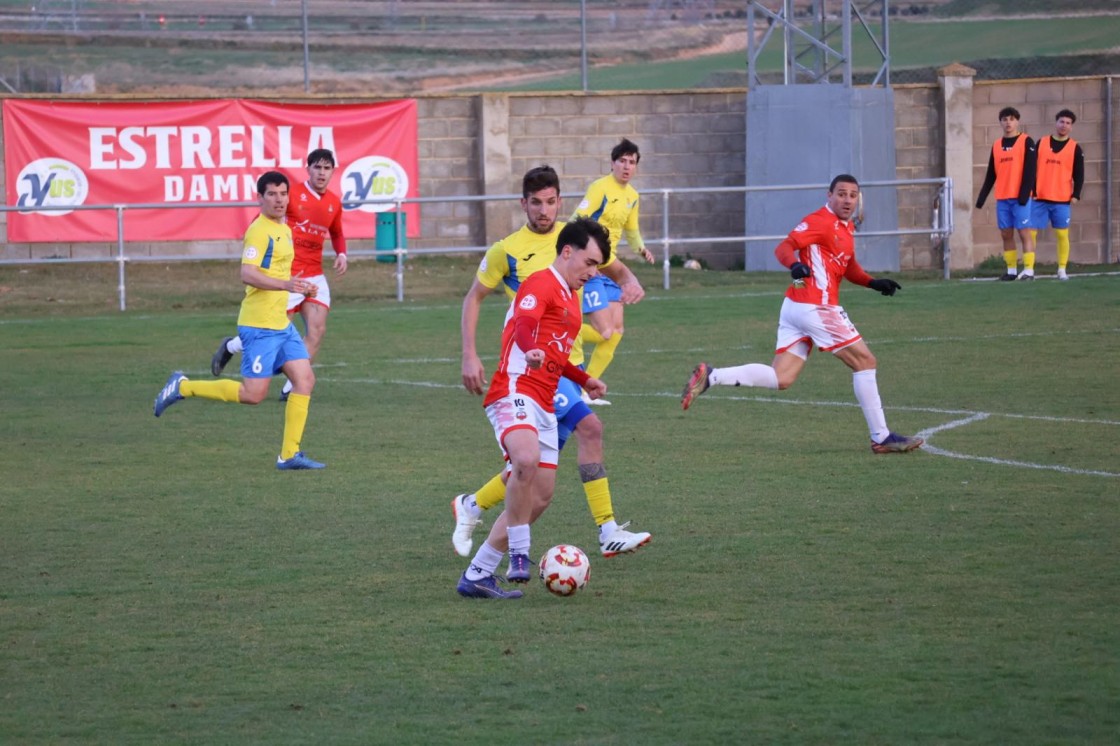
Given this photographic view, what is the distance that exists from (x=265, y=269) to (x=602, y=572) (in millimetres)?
4160

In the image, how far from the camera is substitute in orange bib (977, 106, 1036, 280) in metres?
21.4

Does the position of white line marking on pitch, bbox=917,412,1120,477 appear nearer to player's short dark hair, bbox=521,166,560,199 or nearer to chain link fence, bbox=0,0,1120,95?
player's short dark hair, bbox=521,166,560,199

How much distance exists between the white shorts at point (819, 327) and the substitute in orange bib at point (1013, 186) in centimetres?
1155

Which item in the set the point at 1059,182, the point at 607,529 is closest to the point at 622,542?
the point at 607,529

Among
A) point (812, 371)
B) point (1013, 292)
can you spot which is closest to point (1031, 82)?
point (1013, 292)

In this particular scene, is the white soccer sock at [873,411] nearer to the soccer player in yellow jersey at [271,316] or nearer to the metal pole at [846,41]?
the soccer player in yellow jersey at [271,316]

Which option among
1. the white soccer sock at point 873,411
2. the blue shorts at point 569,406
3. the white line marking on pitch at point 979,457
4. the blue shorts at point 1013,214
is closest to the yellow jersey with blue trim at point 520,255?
the blue shorts at point 569,406

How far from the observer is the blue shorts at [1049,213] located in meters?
21.9

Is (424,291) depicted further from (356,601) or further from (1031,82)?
(356,601)

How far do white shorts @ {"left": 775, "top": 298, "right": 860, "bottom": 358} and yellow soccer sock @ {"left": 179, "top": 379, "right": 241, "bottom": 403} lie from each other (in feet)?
12.2

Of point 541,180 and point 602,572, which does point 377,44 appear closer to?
point 541,180

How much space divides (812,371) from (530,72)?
19.1m

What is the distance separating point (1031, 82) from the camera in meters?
25.2

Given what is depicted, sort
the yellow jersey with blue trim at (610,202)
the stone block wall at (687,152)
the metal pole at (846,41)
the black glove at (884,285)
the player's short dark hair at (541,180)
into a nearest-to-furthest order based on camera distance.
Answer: the player's short dark hair at (541,180), the black glove at (884,285), the yellow jersey with blue trim at (610,202), the metal pole at (846,41), the stone block wall at (687,152)
